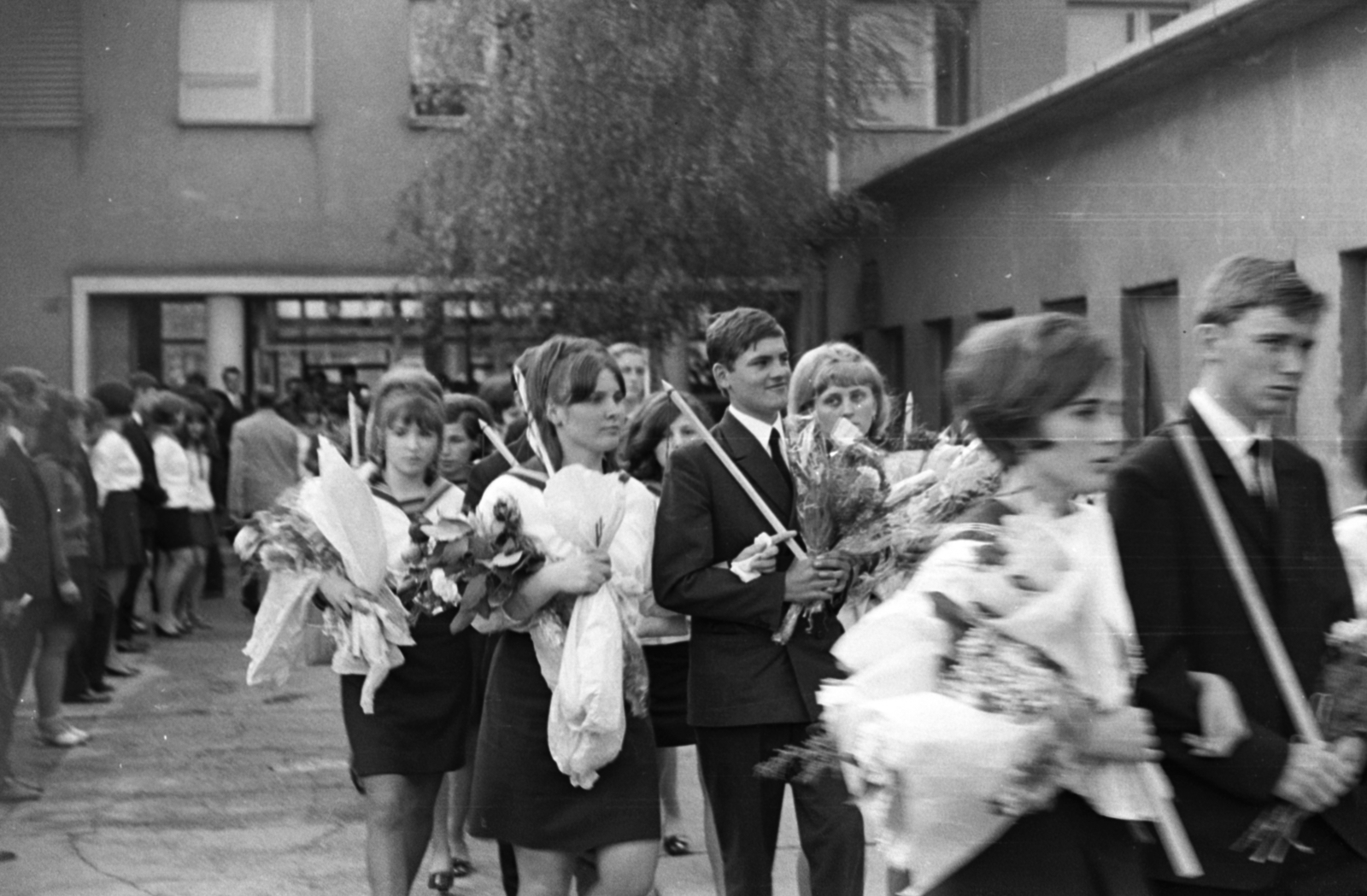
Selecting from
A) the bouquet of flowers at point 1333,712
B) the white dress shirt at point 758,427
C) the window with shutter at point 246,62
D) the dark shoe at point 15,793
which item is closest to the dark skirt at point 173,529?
the window with shutter at point 246,62

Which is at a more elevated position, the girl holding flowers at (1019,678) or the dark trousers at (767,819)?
the girl holding flowers at (1019,678)

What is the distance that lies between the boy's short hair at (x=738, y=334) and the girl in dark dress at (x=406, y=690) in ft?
2.91

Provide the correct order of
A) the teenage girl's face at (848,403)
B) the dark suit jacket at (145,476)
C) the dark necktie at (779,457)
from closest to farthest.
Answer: the dark necktie at (779,457)
the teenage girl's face at (848,403)
the dark suit jacket at (145,476)

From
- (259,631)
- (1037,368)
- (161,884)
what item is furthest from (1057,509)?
(161,884)

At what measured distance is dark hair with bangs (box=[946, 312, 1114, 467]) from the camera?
2.88 metres

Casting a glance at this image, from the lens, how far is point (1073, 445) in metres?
2.89

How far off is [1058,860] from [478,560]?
1.99 meters

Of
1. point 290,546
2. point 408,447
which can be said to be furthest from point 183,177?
point 290,546

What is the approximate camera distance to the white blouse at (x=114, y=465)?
12.3 meters

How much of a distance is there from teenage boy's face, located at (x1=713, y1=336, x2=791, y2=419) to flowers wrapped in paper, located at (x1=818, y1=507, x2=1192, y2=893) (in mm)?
2090

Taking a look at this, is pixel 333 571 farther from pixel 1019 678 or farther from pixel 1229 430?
pixel 1019 678

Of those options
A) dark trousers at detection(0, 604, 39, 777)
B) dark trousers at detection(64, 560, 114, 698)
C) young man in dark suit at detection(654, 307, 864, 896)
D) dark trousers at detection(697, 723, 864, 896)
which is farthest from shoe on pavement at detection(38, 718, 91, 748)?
dark trousers at detection(697, 723, 864, 896)

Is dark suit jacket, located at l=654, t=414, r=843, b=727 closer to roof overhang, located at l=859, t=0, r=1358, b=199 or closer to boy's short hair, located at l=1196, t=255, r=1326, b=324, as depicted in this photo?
boy's short hair, located at l=1196, t=255, r=1326, b=324

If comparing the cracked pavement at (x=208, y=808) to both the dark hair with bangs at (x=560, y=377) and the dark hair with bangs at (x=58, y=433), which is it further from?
the dark hair with bangs at (x=560, y=377)
